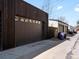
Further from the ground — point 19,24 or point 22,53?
point 19,24

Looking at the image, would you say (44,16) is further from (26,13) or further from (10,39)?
(10,39)

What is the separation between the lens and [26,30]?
66.1 ft

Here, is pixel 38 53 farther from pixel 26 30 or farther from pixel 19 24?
pixel 26 30

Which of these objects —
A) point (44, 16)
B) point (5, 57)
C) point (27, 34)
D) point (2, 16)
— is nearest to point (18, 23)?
point (27, 34)

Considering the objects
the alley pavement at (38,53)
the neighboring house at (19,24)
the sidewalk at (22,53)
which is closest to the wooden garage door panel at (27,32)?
the neighboring house at (19,24)

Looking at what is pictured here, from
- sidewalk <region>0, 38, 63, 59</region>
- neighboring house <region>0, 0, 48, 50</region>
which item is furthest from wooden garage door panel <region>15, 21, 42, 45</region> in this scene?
sidewalk <region>0, 38, 63, 59</region>

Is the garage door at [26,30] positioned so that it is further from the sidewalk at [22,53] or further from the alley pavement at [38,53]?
the sidewalk at [22,53]

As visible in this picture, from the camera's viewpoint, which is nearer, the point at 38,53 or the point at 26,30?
the point at 38,53

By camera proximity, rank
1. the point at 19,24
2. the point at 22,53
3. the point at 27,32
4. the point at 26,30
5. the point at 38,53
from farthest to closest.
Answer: the point at 27,32
the point at 26,30
the point at 19,24
the point at 38,53
the point at 22,53

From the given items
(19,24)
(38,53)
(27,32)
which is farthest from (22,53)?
(27,32)

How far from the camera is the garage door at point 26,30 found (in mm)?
17609

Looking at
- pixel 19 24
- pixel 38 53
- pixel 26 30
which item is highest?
pixel 19 24

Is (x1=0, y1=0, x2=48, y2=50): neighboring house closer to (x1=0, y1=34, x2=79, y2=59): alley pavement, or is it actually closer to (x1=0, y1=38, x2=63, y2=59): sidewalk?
(x1=0, y1=38, x2=63, y2=59): sidewalk

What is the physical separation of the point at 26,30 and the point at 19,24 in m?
2.17
